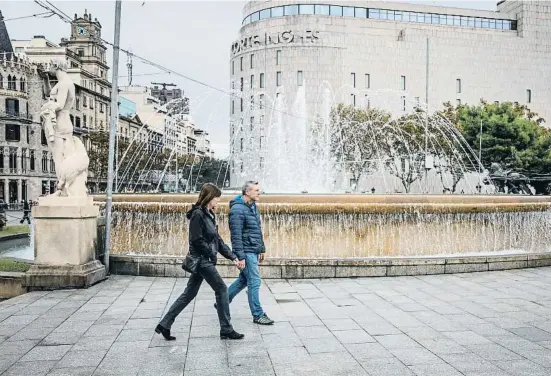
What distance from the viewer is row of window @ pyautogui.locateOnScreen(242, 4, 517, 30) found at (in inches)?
2810

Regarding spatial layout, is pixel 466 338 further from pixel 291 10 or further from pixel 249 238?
pixel 291 10

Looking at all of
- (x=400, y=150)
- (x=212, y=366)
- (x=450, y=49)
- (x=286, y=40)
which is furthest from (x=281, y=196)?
(x=450, y=49)

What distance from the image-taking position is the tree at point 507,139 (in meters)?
46.6

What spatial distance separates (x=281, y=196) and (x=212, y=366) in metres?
5.95

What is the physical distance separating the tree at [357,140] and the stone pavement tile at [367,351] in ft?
137

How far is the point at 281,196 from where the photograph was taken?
436 inches

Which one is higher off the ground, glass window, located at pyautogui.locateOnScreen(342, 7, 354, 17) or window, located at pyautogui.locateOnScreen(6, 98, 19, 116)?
glass window, located at pyautogui.locateOnScreen(342, 7, 354, 17)

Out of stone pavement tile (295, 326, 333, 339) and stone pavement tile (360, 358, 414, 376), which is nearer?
stone pavement tile (360, 358, 414, 376)

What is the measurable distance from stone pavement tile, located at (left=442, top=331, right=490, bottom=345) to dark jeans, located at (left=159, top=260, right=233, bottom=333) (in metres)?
2.67

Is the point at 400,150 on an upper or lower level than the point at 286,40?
lower

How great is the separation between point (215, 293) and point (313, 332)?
1.37 meters

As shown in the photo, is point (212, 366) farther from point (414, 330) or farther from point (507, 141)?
point (507, 141)

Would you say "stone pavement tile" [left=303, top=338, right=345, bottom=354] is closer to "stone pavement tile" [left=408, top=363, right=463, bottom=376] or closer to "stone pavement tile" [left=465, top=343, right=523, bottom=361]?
"stone pavement tile" [left=408, top=363, right=463, bottom=376]

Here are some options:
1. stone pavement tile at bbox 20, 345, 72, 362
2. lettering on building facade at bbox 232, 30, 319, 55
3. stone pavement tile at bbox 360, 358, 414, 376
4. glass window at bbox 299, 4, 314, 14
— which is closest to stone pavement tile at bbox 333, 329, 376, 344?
stone pavement tile at bbox 360, 358, 414, 376
